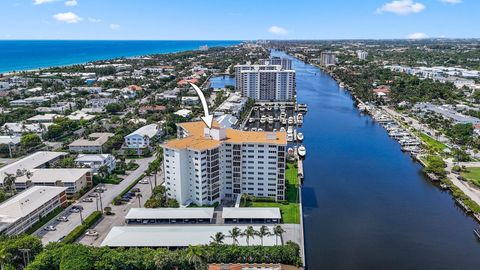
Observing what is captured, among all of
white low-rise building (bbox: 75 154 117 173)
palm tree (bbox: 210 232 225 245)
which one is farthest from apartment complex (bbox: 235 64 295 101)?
palm tree (bbox: 210 232 225 245)

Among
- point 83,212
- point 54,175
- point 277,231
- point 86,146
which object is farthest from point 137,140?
point 277,231

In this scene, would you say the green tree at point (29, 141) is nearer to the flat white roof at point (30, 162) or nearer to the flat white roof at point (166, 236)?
the flat white roof at point (30, 162)

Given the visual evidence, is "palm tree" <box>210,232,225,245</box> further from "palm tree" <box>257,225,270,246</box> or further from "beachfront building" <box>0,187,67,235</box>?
"beachfront building" <box>0,187,67,235</box>

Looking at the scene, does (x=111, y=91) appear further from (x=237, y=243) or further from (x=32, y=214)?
(x=237, y=243)

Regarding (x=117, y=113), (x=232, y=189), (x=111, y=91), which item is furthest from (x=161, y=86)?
(x=232, y=189)

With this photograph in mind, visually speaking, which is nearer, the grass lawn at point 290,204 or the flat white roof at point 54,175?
the grass lawn at point 290,204

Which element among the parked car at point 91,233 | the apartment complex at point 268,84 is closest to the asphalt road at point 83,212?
the parked car at point 91,233

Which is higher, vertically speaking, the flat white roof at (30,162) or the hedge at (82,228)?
the flat white roof at (30,162)
